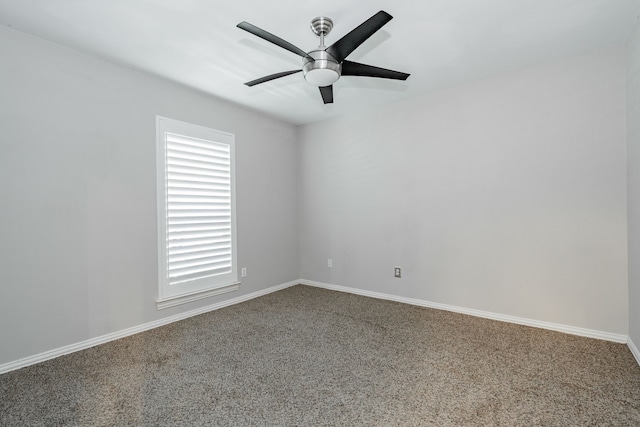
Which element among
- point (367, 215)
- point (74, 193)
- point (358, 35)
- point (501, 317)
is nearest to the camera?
point (358, 35)

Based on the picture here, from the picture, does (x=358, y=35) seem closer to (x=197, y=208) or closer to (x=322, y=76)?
(x=322, y=76)

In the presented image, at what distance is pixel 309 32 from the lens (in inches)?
97.4

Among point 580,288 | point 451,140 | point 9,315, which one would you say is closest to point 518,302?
point 580,288

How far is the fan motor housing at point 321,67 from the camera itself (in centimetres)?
221

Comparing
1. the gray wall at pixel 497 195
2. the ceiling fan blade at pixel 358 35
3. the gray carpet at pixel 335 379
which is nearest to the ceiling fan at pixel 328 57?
the ceiling fan blade at pixel 358 35

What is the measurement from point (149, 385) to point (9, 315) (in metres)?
1.25

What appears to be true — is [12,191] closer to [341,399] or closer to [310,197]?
[341,399]

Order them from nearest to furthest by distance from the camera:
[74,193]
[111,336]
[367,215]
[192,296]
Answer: [74,193], [111,336], [192,296], [367,215]

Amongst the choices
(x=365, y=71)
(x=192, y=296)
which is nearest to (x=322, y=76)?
(x=365, y=71)

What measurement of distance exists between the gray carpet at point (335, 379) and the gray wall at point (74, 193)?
1.15ft

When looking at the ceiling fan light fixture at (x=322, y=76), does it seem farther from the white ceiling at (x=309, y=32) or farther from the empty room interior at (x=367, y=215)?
the white ceiling at (x=309, y=32)

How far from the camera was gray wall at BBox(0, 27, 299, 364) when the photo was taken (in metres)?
2.40

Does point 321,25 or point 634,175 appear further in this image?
point 634,175

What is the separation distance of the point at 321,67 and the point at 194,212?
7.27 feet
